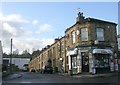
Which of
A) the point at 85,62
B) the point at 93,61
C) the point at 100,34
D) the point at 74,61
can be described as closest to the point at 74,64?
the point at 74,61

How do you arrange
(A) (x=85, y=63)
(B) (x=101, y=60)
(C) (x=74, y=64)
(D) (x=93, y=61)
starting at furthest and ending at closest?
(C) (x=74, y=64)
(B) (x=101, y=60)
(A) (x=85, y=63)
(D) (x=93, y=61)

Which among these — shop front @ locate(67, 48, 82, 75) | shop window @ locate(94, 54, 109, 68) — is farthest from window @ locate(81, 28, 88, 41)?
shop window @ locate(94, 54, 109, 68)

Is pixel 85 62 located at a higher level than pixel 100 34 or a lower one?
lower

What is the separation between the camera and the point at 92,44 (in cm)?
3850

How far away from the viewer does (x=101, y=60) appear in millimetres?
38938

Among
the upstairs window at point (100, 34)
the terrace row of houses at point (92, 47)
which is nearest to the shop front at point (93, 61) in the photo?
the terrace row of houses at point (92, 47)

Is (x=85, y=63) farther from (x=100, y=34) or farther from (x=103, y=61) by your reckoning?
(x=100, y=34)

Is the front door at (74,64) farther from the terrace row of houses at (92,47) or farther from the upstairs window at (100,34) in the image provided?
the upstairs window at (100,34)

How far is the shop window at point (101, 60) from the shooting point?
38.4m

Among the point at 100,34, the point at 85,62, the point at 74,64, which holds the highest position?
the point at 100,34

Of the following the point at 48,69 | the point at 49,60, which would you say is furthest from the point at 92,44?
the point at 49,60

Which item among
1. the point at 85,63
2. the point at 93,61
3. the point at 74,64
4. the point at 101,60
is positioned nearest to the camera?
the point at 93,61

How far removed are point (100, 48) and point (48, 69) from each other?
16733mm

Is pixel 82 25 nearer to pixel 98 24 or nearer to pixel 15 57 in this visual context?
pixel 98 24
